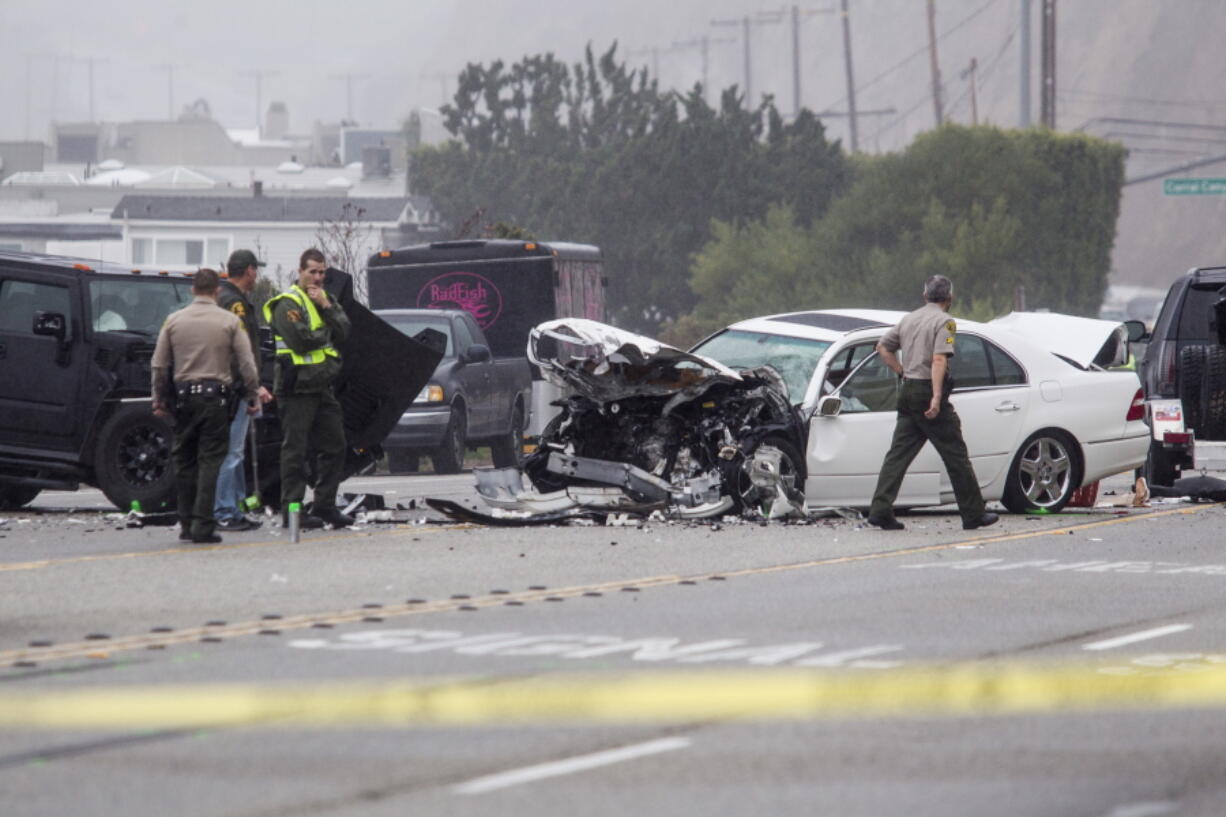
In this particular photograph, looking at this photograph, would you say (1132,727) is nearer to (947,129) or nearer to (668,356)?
(668,356)

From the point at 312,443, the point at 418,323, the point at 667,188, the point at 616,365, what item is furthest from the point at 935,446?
the point at 667,188

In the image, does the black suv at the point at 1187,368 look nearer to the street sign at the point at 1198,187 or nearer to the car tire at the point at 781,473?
the car tire at the point at 781,473

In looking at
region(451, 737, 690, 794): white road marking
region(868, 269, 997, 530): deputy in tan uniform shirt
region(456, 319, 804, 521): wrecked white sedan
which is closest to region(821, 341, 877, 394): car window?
region(456, 319, 804, 521): wrecked white sedan

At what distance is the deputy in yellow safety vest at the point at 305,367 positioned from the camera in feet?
47.3

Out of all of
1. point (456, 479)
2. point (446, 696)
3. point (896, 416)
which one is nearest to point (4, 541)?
point (896, 416)

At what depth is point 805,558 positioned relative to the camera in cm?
1334

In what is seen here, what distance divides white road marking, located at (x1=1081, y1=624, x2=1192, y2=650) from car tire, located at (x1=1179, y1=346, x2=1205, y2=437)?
791cm

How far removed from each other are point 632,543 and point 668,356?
70.0 inches

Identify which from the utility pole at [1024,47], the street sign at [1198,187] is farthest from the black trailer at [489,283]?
the utility pole at [1024,47]

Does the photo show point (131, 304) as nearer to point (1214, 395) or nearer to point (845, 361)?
point (845, 361)

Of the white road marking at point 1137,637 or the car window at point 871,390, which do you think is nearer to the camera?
the white road marking at point 1137,637

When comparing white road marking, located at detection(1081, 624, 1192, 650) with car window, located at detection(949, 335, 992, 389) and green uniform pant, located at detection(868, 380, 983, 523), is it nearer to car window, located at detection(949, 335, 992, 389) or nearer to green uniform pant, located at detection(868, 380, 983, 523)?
green uniform pant, located at detection(868, 380, 983, 523)

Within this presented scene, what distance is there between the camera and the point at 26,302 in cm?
1683

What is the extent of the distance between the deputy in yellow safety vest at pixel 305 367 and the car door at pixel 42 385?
8.39 ft
